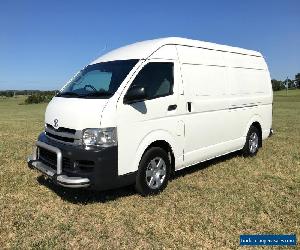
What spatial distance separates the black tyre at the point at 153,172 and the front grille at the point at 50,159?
1099 mm

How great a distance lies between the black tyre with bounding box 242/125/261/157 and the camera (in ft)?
29.3

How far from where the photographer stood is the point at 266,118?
31.6 ft

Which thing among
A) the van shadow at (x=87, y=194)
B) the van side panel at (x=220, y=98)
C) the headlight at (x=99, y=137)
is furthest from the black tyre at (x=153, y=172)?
the headlight at (x=99, y=137)

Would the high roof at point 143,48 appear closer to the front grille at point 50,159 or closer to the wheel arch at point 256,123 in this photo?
the front grille at point 50,159

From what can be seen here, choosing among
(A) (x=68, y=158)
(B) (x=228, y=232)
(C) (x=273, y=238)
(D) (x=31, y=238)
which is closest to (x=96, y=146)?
(A) (x=68, y=158)

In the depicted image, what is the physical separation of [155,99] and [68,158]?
1.64m

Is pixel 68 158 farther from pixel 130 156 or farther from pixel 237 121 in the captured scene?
pixel 237 121

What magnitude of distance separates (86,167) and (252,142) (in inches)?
199

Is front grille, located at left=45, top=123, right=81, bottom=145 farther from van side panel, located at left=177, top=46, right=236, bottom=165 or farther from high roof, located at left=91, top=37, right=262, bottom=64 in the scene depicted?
van side panel, located at left=177, top=46, right=236, bottom=165

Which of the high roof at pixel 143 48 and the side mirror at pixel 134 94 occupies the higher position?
the high roof at pixel 143 48

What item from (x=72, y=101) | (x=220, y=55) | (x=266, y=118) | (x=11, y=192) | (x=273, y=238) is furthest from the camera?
(x=266, y=118)

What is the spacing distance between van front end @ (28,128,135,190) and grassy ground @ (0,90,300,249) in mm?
454

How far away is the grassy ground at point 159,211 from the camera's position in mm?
4637

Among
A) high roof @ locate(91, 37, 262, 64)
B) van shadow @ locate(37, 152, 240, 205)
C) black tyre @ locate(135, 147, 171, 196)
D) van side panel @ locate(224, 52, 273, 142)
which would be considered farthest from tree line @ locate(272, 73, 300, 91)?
van shadow @ locate(37, 152, 240, 205)
